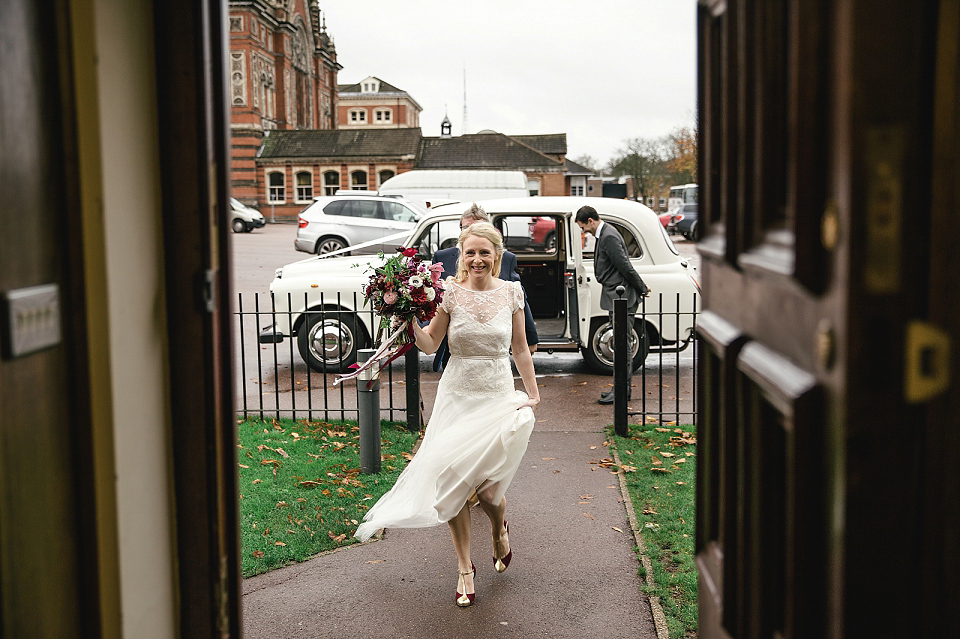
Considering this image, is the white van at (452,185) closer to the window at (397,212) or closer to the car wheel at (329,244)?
the window at (397,212)

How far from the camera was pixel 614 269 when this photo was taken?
8.94 meters

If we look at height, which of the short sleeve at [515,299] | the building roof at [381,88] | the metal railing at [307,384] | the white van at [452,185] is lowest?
the metal railing at [307,384]

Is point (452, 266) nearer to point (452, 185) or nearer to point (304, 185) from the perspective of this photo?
point (452, 185)

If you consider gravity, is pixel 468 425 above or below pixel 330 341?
above

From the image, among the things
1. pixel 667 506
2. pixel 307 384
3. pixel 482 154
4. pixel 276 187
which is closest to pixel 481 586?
pixel 667 506

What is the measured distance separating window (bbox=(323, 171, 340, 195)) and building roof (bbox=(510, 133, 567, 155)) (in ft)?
36.6

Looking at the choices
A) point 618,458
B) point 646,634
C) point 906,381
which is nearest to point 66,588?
point 906,381

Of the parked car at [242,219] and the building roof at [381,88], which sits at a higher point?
the building roof at [381,88]

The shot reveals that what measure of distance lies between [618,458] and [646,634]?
9.93 ft

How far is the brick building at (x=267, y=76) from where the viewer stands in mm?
49906

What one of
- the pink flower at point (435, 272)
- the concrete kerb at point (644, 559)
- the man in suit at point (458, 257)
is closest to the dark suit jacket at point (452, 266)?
the man in suit at point (458, 257)

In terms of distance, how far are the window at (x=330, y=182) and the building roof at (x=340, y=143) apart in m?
1.18

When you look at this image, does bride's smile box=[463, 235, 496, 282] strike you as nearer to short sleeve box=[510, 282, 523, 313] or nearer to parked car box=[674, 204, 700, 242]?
short sleeve box=[510, 282, 523, 313]

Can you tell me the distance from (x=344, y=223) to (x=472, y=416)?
19.4m
